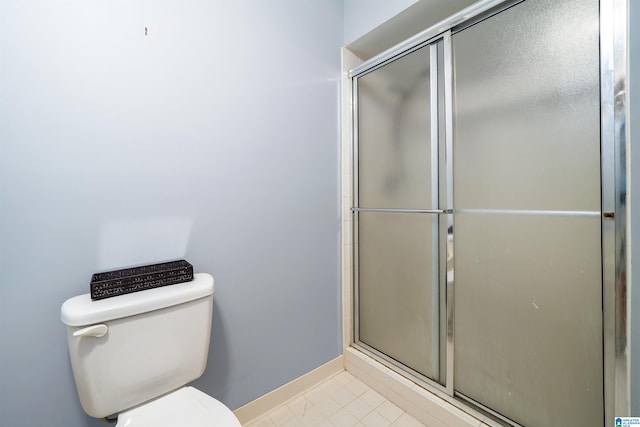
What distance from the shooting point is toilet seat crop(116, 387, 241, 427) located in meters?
0.83

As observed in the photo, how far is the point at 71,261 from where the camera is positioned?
94 cm

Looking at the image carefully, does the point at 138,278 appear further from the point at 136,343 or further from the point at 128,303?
the point at 136,343

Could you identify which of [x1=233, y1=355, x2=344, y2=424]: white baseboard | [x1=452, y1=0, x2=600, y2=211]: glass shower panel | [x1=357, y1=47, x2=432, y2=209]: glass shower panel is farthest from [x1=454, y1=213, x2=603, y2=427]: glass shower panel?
[x1=233, y1=355, x2=344, y2=424]: white baseboard

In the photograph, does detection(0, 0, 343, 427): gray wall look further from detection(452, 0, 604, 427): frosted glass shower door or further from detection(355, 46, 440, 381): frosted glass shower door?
detection(452, 0, 604, 427): frosted glass shower door

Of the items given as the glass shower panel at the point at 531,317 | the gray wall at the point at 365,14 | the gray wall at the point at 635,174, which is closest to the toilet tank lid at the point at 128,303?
the glass shower panel at the point at 531,317

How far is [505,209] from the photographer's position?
1107 millimetres

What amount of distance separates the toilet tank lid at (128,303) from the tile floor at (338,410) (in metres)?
0.85

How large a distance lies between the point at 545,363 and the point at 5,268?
1.89 meters

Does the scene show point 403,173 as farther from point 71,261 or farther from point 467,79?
point 71,261

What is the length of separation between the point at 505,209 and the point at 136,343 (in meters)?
1.45

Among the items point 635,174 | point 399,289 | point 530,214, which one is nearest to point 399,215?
point 399,289

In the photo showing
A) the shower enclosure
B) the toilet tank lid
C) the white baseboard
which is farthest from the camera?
the white baseboard

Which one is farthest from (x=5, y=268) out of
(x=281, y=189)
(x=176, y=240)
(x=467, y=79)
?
(x=467, y=79)

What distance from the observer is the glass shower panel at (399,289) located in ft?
4.55
